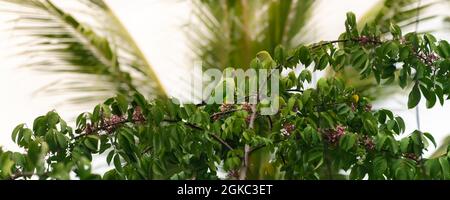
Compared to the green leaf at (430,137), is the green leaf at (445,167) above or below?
below

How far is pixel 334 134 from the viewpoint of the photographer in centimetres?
209

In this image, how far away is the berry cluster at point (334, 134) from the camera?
2.08m

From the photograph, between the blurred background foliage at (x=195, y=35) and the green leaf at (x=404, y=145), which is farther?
the blurred background foliage at (x=195, y=35)

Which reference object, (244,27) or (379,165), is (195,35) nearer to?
(244,27)

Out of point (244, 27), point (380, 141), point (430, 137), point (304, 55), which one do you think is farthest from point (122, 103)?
point (244, 27)

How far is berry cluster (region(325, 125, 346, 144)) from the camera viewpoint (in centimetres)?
208

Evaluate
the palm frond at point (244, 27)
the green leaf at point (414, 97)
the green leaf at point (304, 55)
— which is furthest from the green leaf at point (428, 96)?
the palm frond at point (244, 27)

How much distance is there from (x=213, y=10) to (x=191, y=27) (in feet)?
0.45

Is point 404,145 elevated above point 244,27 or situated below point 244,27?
below

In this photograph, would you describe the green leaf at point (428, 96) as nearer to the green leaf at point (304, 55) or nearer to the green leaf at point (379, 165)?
the green leaf at point (379, 165)

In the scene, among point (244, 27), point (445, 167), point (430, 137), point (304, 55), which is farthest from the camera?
point (244, 27)

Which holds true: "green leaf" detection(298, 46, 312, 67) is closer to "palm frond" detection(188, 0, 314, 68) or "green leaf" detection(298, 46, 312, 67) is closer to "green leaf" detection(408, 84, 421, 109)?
"green leaf" detection(408, 84, 421, 109)

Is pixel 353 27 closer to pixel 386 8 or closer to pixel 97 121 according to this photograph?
pixel 97 121
